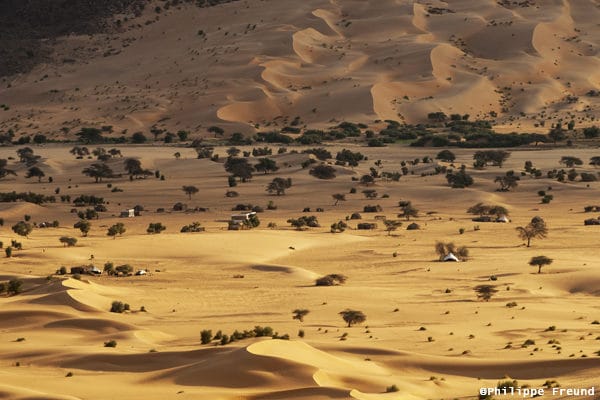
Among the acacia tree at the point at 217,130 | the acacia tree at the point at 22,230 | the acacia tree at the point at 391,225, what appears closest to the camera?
the acacia tree at the point at 22,230

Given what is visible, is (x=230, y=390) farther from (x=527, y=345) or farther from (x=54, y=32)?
(x=54, y=32)

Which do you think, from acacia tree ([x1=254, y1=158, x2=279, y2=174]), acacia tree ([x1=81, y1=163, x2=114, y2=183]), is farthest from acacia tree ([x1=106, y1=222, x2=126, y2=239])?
acacia tree ([x1=254, y1=158, x2=279, y2=174])

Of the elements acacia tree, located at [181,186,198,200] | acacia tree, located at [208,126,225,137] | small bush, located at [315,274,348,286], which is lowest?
small bush, located at [315,274,348,286]

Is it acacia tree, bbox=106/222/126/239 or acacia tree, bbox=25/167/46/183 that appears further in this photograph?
acacia tree, bbox=25/167/46/183

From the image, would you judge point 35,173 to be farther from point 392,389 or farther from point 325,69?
point 392,389

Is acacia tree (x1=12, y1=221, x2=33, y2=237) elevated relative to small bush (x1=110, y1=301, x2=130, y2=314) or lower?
elevated

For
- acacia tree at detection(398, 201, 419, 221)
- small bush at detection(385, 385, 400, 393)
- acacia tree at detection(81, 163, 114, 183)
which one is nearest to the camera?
small bush at detection(385, 385, 400, 393)

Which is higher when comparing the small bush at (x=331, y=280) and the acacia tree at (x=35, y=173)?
the acacia tree at (x=35, y=173)

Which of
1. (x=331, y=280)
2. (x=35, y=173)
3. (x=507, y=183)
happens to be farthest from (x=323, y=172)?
(x=331, y=280)

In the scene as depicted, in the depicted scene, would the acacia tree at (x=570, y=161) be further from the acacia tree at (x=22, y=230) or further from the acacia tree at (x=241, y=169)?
the acacia tree at (x=22, y=230)

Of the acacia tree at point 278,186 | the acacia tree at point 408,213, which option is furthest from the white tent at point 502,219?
the acacia tree at point 278,186

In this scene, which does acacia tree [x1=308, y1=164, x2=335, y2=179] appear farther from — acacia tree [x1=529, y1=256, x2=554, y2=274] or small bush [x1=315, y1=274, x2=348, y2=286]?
small bush [x1=315, y1=274, x2=348, y2=286]
